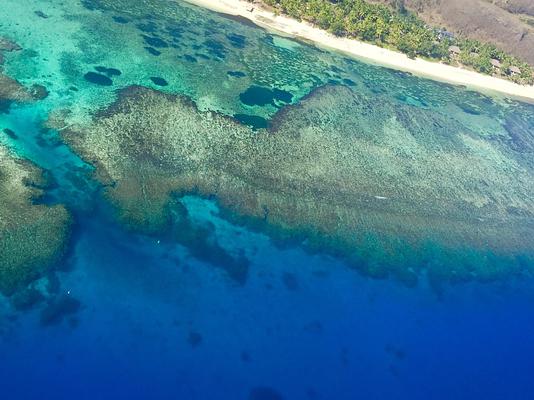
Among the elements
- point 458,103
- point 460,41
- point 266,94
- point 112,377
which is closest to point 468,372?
point 112,377

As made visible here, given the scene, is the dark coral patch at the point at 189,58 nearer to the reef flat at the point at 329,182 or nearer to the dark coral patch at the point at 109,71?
the dark coral patch at the point at 109,71

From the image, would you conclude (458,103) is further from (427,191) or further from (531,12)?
(531,12)

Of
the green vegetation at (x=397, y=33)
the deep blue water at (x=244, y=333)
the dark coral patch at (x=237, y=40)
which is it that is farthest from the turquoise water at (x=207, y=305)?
Result: the green vegetation at (x=397, y=33)

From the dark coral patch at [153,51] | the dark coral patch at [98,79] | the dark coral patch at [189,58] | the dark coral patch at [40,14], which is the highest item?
the dark coral patch at [189,58]

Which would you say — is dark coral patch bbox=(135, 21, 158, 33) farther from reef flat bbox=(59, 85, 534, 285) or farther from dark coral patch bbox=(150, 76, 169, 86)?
reef flat bbox=(59, 85, 534, 285)

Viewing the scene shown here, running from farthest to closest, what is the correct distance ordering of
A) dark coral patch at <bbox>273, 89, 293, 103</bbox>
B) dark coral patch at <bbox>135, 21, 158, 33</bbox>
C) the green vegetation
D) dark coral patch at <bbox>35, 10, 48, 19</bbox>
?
the green vegetation, dark coral patch at <bbox>135, 21, 158, 33</bbox>, dark coral patch at <bbox>35, 10, 48, 19</bbox>, dark coral patch at <bbox>273, 89, 293, 103</bbox>

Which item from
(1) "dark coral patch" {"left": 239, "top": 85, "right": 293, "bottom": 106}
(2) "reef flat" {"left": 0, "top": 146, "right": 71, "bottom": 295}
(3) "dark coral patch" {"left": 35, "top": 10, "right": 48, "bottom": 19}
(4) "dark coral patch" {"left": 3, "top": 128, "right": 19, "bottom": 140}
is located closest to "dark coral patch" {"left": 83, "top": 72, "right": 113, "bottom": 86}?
(4) "dark coral patch" {"left": 3, "top": 128, "right": 19, "bottom": 140}
